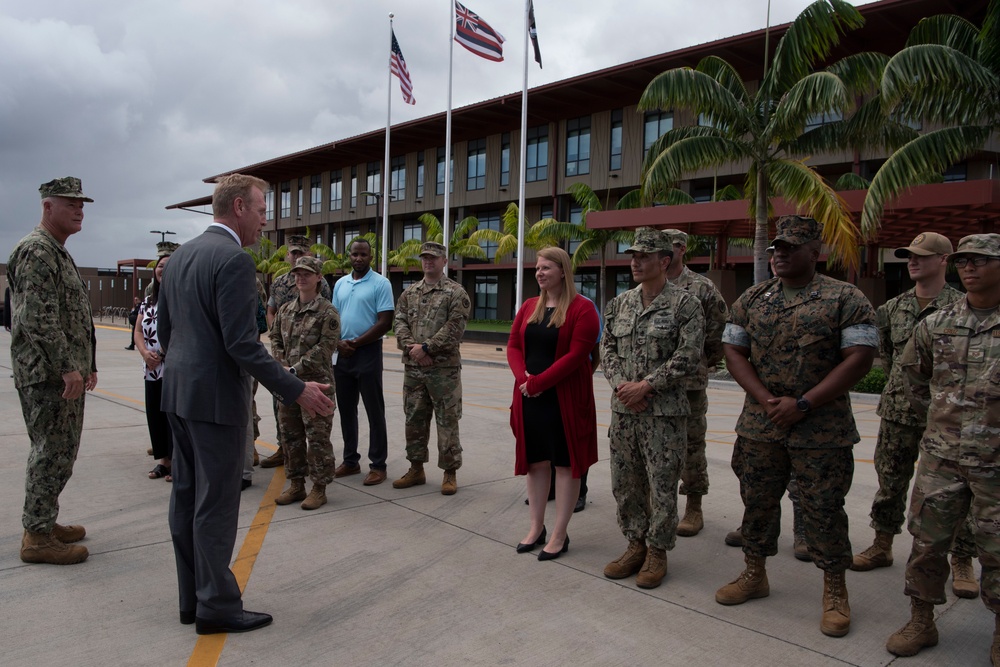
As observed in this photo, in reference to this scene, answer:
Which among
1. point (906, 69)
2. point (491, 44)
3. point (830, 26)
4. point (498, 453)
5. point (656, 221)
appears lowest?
point (498, 453)

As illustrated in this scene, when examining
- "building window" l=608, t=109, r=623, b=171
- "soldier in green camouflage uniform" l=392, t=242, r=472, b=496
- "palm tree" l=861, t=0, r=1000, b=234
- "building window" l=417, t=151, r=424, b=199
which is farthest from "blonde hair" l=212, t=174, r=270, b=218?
"building window" l=417, t=151, r=424, b=199

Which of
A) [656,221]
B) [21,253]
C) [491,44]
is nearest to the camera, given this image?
[21,253]

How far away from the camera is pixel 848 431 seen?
3.77 m

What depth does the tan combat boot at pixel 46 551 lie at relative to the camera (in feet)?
14.2

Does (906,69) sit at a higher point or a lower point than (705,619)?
higher

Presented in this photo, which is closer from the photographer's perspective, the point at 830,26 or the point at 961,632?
the point at 961,632

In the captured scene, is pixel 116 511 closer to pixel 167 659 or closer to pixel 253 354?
pixel 167 659

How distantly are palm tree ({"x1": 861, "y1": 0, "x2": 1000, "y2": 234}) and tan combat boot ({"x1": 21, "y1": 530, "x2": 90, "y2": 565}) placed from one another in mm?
13005

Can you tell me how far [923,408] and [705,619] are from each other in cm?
165

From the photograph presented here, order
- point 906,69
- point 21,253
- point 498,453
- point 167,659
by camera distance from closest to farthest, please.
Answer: point 167,659
point 21,253
point 498,453
point 906,69

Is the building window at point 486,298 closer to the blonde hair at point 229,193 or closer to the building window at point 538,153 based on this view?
the building window at point 538,153

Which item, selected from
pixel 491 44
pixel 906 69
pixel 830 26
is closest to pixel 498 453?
pixel 906 69

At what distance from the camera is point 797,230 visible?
381 cm

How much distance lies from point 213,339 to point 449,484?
3.09 metres
